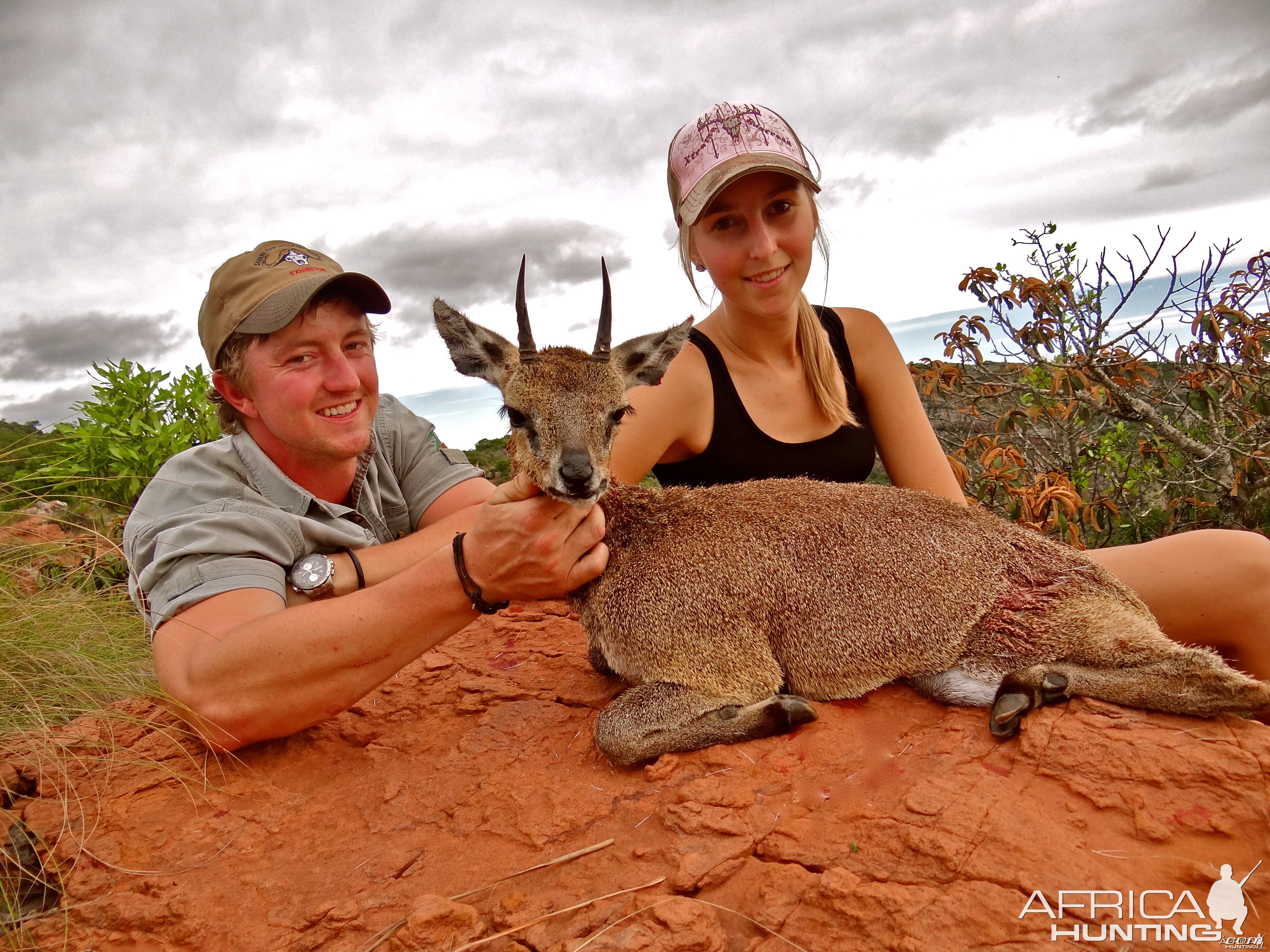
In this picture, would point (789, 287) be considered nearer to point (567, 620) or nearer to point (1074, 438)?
point (567, 620)

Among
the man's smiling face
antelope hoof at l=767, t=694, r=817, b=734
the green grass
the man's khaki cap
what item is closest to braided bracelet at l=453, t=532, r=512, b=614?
the man's smiling face

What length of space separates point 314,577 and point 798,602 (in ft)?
9.28

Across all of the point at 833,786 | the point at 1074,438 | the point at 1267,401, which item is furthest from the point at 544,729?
the point at 1267,401

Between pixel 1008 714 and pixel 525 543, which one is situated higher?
pixel 525 543

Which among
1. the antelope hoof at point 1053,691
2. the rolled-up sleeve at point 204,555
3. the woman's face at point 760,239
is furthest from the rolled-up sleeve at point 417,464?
the antelope hoof at point 1053,691

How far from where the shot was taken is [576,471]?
3846 millimetres

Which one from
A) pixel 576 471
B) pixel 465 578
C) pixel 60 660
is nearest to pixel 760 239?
pixel 576 471

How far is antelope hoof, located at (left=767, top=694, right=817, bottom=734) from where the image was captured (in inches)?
155

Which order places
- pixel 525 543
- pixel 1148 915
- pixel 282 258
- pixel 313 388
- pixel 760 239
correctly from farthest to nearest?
pixel 760 239, pixel 282 258, pixel 313 388, pixel 525 543, pixel 1148 915

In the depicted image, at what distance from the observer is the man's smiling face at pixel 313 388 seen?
4.63 meters

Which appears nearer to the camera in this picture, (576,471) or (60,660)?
(576,471)

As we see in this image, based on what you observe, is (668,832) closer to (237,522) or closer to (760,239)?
(237,522)

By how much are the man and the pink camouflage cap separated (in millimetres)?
2202

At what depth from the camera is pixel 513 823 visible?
11.9ft
